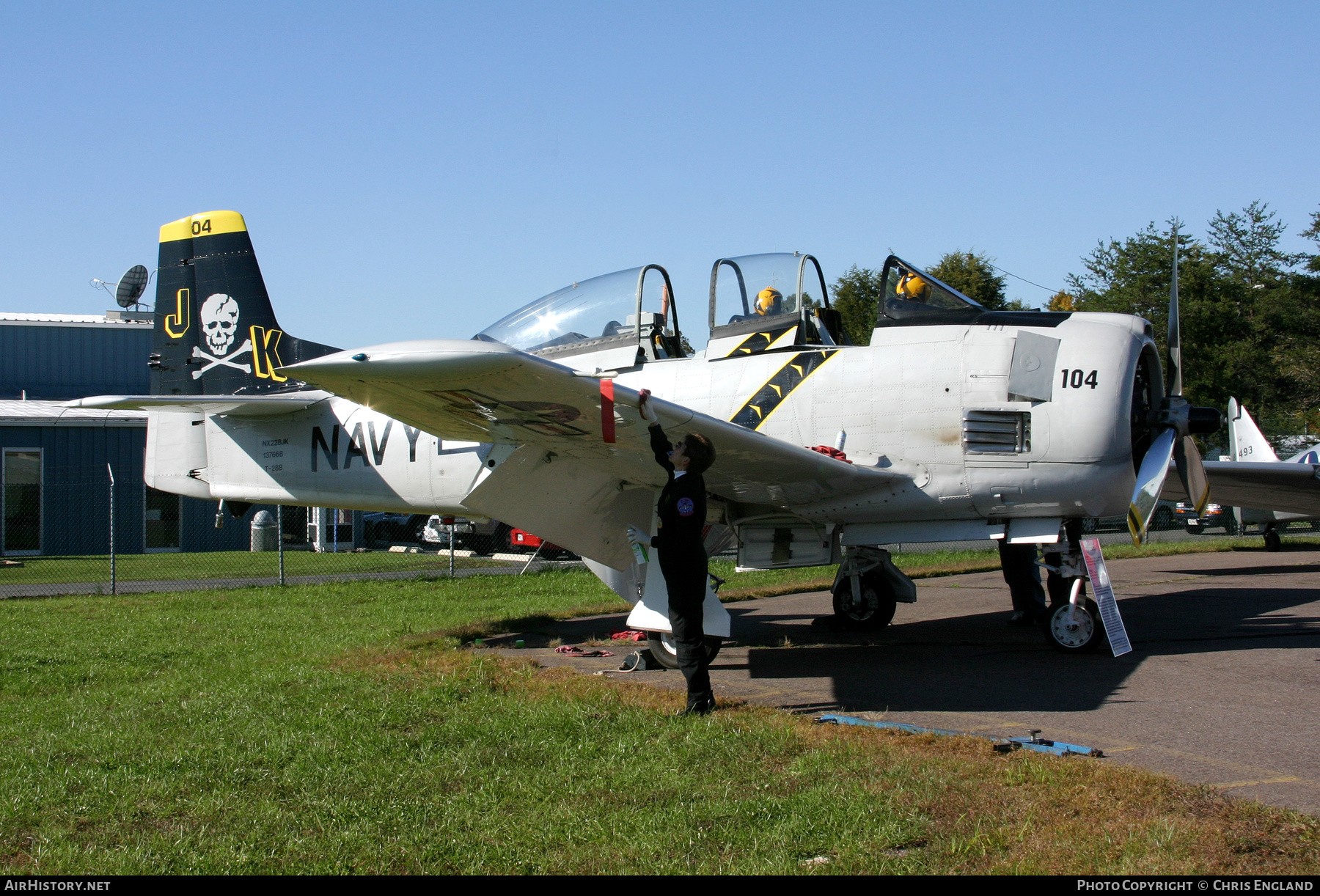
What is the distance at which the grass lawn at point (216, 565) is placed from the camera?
16.5 metres

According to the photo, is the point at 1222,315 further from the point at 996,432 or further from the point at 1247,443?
the point at 996,432

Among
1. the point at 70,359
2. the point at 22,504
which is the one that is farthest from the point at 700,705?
the point at 70,359

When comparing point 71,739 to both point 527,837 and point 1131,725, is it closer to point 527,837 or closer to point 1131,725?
point 527,837

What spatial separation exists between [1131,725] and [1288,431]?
1432 inches

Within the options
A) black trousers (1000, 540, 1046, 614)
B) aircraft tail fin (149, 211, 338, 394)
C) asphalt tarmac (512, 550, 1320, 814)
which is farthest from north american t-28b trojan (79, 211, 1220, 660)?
black trousers (1000, 540, 1046, 614)

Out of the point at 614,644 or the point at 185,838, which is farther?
the point at 614,644

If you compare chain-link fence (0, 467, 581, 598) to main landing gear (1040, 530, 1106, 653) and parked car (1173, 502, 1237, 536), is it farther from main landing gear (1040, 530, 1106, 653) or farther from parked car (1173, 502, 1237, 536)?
parked car (1173, 502, 1237, 536)

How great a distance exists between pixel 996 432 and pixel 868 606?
2582mm

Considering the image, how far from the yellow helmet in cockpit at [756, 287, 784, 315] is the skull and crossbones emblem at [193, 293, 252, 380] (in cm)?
548

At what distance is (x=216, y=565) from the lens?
1861cm

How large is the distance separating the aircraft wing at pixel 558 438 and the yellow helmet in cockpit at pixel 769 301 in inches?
64.7

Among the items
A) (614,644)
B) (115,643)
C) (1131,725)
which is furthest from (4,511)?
(1131,725)

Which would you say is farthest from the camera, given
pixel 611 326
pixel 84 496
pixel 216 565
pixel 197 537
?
pixel 197 537

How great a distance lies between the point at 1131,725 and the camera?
5070mm
